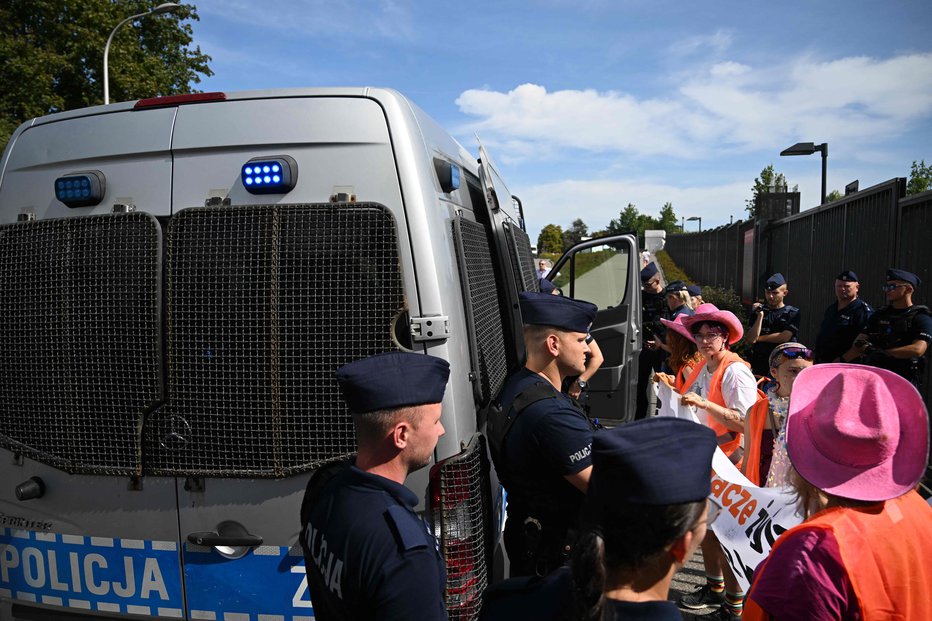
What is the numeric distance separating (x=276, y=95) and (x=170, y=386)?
1.16 metres

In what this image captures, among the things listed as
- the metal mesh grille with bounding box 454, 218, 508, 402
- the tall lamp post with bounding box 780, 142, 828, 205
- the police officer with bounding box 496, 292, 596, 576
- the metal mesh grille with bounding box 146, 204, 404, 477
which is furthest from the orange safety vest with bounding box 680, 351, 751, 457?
the tall lamp post with bounding box 780, 142, 828, 205

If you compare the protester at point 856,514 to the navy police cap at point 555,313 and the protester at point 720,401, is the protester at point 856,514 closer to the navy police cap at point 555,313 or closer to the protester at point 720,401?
the navy police cap at point 555,313

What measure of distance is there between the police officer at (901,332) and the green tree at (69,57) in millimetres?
20174

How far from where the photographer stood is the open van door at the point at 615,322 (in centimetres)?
604

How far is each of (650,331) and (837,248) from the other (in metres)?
3.86

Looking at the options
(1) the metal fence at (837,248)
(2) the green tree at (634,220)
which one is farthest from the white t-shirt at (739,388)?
(2) the green tree at (634,220)

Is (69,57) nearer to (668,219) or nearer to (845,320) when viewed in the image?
(845,320)

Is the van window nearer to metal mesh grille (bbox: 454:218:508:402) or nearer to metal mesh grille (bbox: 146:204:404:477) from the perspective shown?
metal mesh grille (bbox: 454:218:508:402)

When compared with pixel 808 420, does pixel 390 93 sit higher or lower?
higher

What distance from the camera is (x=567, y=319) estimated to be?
2.85m

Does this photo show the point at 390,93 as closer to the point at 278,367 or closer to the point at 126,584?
the point at 278,367

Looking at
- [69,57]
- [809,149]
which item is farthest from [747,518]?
[69,57]

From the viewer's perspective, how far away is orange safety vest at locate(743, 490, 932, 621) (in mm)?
1488

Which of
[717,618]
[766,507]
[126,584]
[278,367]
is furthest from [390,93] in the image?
[717,618]
